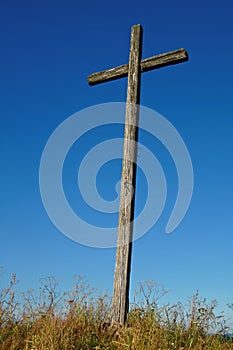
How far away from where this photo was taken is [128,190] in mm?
8273

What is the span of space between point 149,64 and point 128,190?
2460mm

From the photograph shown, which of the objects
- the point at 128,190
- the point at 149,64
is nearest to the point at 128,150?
the point at 128,190

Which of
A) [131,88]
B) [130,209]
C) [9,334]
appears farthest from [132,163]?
[9,334]

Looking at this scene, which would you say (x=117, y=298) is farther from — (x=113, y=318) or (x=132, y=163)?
(x=132, y=163)

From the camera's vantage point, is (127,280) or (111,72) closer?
(127,280)

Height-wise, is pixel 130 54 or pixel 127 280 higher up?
pixel 130 54

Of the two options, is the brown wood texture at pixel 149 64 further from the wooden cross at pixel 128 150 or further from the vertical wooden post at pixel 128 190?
the vertical wooden post at pixel 128 190

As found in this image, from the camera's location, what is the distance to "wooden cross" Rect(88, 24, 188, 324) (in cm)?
777

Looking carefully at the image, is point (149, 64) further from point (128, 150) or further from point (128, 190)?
point (128, 190)

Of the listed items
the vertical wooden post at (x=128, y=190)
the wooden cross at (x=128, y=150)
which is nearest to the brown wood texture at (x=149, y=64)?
the wooden cross at (x=128, y=150)

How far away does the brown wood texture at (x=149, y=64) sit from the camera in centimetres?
882

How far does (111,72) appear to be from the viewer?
945 cm

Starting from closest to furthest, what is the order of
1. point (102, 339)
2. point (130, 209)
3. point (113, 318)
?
point (102, 339) → point (113, 318) → point (130, 209)

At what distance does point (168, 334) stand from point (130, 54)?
513 cm
